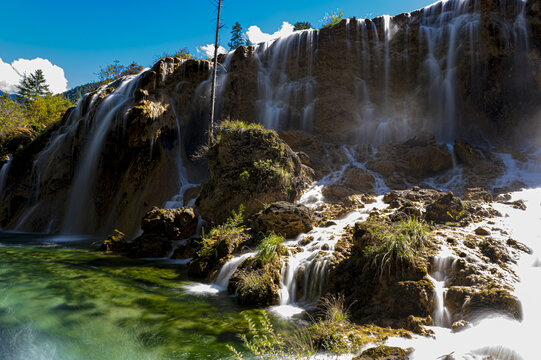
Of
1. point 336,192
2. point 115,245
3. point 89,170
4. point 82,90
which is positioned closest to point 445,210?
point 336,192

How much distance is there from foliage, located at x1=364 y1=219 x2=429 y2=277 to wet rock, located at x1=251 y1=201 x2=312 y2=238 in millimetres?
2712

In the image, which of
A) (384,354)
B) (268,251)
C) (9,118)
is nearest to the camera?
(384,354)

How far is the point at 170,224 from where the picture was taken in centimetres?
1084

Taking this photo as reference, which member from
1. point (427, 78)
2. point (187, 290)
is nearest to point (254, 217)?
point (187, 290)

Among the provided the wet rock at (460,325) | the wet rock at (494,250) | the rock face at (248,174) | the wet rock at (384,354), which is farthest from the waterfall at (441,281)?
the rock face at (248,174)

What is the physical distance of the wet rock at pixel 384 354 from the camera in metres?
3.34

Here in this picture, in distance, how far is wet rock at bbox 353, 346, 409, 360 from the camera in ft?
11.0

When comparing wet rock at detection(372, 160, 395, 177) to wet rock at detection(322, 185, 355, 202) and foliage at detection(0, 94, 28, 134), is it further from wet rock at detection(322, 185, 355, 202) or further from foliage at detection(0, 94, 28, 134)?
foliage at detection(0, 94, 28, 134)

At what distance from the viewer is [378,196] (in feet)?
36.0

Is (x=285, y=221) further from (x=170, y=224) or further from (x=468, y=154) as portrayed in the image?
(x=468, y=154)

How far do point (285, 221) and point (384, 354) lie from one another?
5.17 m

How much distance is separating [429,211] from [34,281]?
34.1 ft

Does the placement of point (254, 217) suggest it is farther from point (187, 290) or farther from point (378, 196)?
point (378, 196)

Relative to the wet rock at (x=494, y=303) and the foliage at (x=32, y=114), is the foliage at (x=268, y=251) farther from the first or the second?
the foliage at (x=32, y=114)
